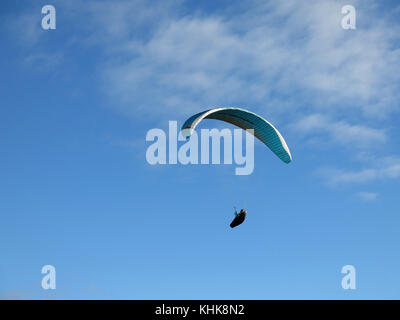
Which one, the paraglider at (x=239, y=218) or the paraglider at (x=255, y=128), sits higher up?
the paraglider at (x=255, y=128)

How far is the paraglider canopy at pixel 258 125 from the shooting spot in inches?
1902

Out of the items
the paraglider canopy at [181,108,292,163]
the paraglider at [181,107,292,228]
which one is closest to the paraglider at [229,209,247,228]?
the paraglider at [181,107,292,228]

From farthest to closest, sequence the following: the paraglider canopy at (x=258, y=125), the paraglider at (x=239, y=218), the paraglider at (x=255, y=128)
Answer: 1. the paraglider at (x=239, y=218)
2. the paraglider at (x=255, y=128)
3. the paraglider canopy at (x=258, y=125)

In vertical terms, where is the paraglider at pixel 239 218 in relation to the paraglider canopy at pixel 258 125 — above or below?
below

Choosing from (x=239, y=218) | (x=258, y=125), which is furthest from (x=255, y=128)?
(x=239, y=218)

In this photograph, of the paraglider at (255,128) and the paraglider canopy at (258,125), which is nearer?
the paraglider canopy at (258,125)

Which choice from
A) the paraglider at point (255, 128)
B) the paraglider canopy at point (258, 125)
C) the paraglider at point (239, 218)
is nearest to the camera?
the paraglider canopy at point (258, 125)

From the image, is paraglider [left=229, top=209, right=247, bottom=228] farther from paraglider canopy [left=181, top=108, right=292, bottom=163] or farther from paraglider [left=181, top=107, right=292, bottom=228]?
paraglider canopy [left=181, top=108, right=292, bottom=163]

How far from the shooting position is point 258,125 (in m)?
49.3

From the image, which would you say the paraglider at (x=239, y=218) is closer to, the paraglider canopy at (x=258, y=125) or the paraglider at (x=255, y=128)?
the paraglider at (x=255, y=128)

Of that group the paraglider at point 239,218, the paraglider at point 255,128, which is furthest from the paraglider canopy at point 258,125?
the paraglider at point 239,218

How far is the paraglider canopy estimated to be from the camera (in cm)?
4831

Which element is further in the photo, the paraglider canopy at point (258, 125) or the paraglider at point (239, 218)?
the paraglider at point (239, 218)
